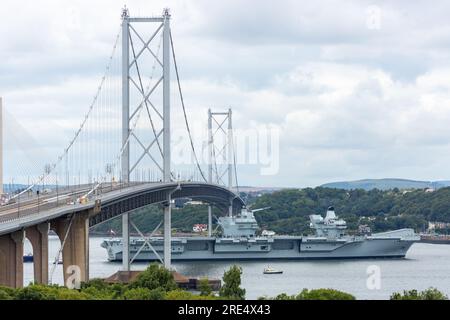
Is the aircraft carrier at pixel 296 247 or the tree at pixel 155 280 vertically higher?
the aircraft carrier at pixel 296 247

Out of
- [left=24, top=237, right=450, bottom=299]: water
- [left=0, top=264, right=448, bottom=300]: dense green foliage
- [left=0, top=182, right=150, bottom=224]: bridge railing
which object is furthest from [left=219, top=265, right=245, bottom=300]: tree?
[left=24, top=237, right=450, bottom=299]: water

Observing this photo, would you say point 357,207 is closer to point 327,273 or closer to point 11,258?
point 327,273

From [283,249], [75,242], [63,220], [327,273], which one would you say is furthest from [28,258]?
[63,220]

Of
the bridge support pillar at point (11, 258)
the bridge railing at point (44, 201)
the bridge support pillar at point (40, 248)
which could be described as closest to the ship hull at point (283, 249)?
the bridge railing at point (44, 201)

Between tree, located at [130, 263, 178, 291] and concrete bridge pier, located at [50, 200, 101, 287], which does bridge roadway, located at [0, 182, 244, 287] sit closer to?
concrete bridge pier, located at [50, 200, 101, 287]

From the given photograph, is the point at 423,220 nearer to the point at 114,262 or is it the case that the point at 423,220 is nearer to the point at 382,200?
the point at 382,200

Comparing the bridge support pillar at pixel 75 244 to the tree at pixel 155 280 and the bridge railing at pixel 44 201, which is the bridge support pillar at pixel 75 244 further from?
the tree at pixel 155 280
